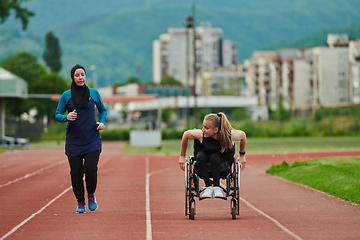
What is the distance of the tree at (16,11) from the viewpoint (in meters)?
40.3

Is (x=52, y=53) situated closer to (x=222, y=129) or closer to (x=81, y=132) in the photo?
(x=81, y=132)

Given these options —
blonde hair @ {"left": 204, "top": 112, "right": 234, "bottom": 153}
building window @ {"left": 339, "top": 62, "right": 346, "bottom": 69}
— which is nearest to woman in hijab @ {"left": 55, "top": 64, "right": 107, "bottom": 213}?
blonde hair @ {"left": 204, "top": 112, "right": 234, "bottom": 153}

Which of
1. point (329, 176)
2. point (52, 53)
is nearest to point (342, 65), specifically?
point (52, 53)

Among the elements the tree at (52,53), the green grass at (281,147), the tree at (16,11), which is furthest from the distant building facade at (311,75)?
the tree at (16,11)

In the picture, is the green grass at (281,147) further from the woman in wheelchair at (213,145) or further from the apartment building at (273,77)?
the apartment building at (273,77)

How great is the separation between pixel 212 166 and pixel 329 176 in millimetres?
6604

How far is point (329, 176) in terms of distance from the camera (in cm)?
1462

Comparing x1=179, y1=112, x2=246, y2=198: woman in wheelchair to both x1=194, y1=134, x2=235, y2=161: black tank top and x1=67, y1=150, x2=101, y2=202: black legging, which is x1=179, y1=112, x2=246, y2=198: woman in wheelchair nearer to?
x1=194, y1=134, x2=235, y2=161: black tank top

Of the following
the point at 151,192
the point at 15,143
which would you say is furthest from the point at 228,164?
the point at 15,143

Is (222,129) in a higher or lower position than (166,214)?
higher

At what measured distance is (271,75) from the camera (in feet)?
514

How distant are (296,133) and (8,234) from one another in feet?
175

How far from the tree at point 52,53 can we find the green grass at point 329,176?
113 metres

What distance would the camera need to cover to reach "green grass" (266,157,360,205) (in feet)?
39.8
